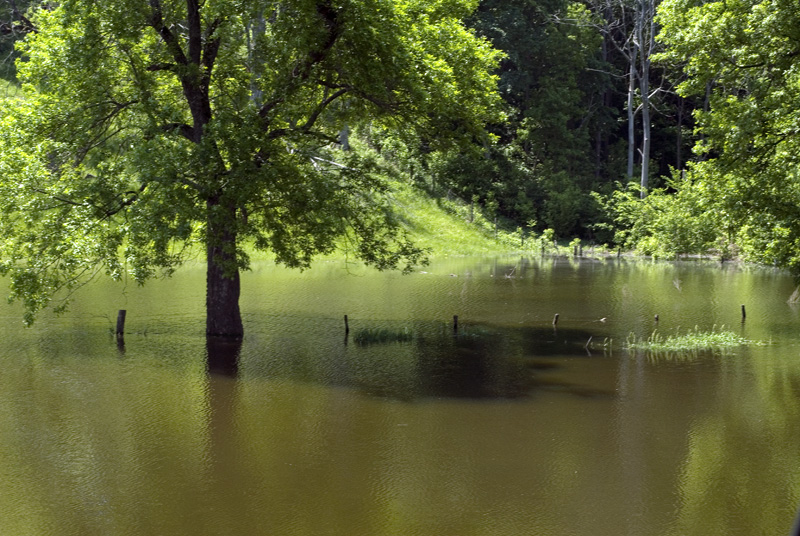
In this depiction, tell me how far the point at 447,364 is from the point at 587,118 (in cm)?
4236

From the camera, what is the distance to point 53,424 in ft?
46.4

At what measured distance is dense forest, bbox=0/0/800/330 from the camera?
19219 mm

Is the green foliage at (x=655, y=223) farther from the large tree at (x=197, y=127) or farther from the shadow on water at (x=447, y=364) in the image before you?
the large tree at (x=197, y=127)

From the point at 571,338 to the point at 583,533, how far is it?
12569mm

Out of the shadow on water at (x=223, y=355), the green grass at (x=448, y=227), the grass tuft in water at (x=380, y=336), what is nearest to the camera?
the shadow on water at (x=223, y=355)

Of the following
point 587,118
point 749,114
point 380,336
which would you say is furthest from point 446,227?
point 749,114

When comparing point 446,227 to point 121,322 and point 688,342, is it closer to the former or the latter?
point 688,342

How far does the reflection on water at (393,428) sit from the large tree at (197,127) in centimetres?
266

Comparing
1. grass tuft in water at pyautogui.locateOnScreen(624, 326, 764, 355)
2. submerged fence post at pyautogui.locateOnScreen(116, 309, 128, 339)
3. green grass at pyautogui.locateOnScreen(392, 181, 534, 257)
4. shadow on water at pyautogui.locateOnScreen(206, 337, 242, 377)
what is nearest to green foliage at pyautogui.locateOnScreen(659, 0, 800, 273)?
grass tuft in water at pyautogui.locateOnScreen(624, 326, 764, 355)

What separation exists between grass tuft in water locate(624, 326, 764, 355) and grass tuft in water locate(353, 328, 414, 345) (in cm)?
582

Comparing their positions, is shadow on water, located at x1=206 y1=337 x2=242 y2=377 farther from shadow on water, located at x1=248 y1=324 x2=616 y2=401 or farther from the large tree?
shadow on water, located at x1=248 y1=324 x2=616 y2=401

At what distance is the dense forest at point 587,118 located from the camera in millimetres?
19219

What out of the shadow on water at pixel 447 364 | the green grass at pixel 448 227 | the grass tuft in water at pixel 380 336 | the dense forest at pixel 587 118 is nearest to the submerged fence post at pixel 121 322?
the dense forest at pixel 587 118

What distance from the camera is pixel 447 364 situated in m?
19.1
